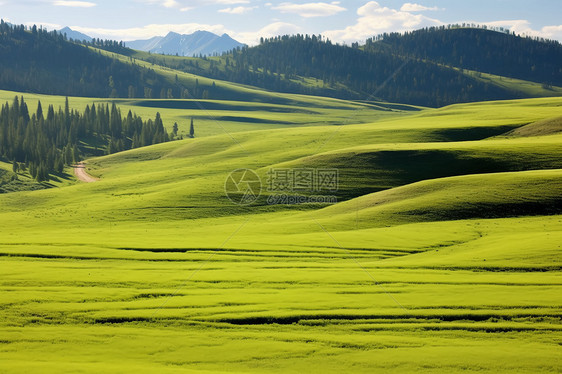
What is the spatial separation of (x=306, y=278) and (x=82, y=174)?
106m

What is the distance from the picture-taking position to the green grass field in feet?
85.9

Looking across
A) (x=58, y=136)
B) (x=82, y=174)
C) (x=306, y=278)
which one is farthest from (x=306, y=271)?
(x=58, y=136)

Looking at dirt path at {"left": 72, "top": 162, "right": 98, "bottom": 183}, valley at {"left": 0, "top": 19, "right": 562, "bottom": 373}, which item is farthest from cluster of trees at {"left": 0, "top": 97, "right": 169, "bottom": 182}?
valley at {"left": 0, "top": 19, "right": 562, "bottom": 373}

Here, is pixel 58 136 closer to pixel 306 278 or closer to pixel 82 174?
pixel 82 174

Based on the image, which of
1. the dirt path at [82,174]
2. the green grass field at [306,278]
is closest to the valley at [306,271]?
the green grass field at [306,278]

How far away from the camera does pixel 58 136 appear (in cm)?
17525

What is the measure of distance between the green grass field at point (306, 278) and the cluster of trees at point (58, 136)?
58.5 meters

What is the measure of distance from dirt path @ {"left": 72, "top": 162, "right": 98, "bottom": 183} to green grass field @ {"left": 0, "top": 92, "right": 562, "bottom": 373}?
35.6 m

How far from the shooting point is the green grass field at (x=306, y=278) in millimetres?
26172

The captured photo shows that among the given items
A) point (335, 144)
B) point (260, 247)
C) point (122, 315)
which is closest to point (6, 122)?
point (335, 144)

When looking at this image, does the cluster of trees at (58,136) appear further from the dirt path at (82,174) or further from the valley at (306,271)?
the valley at (306,271)

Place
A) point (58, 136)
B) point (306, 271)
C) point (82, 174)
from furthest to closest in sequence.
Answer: point (58, 136) → point (82, 174) → point (306, 271)

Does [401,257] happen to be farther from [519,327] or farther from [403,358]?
[403,358]

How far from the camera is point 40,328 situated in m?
28.5
